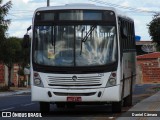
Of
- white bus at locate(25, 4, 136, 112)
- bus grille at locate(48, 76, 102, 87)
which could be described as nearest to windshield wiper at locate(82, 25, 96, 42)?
white bus at locate(25, 4, 136, 112)

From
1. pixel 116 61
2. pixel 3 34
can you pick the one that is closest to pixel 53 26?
pixel 116 61

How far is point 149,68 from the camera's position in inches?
3100

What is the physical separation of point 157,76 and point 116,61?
6098 cm

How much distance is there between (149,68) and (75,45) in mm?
62501

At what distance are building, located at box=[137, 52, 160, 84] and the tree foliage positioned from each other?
4070cm

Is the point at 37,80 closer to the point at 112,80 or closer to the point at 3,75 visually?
the point at 112,80

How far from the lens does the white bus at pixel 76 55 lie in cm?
1675

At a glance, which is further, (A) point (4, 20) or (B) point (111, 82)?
(A) point (4, 20)

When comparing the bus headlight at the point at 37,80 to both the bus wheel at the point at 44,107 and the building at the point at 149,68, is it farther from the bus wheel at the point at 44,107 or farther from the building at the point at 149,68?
the building at the point at 149,68

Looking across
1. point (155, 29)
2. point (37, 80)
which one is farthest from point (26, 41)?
point (155, 29)

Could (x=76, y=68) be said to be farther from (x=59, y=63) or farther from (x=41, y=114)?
(x=41, y=114)

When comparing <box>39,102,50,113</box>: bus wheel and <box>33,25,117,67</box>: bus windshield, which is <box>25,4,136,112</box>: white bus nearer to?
<box>33,25,117,67</box>: bus windshield

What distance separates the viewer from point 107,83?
55.2ft

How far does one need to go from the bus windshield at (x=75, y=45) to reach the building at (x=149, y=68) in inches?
2290
